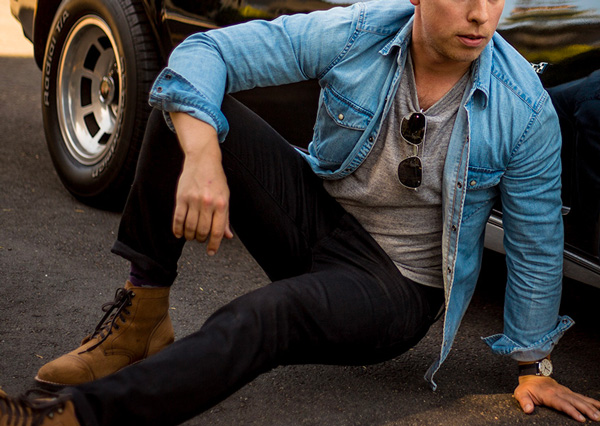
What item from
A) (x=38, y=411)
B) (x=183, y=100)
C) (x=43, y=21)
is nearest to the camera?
(x=38, y=411)

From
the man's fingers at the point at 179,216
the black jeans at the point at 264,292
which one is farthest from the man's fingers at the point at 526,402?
the man's fingers at the point at 179,216

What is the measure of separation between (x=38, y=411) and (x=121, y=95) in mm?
1858

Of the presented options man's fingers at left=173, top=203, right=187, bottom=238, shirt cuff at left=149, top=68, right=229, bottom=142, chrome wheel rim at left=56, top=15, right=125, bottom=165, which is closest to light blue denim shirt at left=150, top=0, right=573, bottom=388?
shirt cuff at left=149, top=68, right=229, bottom=142

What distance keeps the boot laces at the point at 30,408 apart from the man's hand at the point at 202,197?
17.7 inches

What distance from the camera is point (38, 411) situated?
149 centimetres

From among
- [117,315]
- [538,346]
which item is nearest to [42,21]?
[117,315]

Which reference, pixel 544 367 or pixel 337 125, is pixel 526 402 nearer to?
pixel 544 367

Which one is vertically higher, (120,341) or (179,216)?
(179,216)

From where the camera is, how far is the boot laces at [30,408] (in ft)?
4.80

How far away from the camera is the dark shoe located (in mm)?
1455

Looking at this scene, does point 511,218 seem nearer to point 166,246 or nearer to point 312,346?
point 312,346

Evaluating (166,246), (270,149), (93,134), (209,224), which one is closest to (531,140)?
(270,149)

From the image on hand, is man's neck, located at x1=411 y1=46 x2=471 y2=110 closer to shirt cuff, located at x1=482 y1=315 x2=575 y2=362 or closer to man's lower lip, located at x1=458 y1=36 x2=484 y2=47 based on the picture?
man's lower lip, located at x1=458 y1=36 x2=484 y2=47

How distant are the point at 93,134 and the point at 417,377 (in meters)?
1.92
